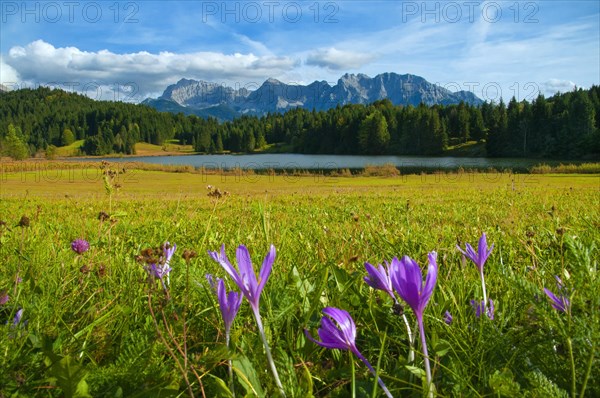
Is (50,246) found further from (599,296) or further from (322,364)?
(599,296)

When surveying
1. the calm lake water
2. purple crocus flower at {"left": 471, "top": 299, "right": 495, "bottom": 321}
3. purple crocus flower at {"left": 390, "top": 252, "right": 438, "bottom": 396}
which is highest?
purple crocus flower at {"left": 390, "top": 252, "right": 438, "bottom": 396}

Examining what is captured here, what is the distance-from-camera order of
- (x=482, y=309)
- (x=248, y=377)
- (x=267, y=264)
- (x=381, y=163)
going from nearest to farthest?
(x=267, y=264) < (x=248, y=377) < (x=482, y=309) < (x=381, y=163)

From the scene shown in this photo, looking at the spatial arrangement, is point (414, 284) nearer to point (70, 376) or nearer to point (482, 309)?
point (482, 309)

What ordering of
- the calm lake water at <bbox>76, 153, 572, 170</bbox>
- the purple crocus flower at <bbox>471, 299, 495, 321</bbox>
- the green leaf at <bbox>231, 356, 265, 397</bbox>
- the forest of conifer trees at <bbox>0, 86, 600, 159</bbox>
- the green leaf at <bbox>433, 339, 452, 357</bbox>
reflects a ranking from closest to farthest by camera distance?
the green leaf at <bbox>231, 356, 265, 397</bbox>
the green leaf at <bbox>433, 339, 452, 357</bbox>
the purple crocus flower at <bbox>471, 299, 495, 321</bbox>
the calm lake water at <bbox>76, 153, 572, 170</bbox>
the forest of conifer trees at <bbox>0, 86, 600, 159</bbox>

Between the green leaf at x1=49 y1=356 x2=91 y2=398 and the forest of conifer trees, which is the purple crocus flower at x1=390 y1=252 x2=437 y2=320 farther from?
the forest of conifer trees

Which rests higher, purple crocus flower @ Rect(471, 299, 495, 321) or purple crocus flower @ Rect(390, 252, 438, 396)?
purple crocus flower @ Rect(390, 252, 438, 396)

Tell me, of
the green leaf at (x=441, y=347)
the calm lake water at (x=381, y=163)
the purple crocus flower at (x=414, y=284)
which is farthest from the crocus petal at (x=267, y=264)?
the calm lake water at (x=381, y=163)

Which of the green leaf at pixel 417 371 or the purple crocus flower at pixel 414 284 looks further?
the green leaf at pixel 417 371

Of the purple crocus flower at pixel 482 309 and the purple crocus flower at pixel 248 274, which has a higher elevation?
the purple crocus flower at pixel 248 274

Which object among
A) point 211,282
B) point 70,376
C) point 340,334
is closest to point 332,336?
point 340,334

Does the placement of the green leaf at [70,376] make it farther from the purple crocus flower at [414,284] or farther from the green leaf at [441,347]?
the green leaf at [441,347]

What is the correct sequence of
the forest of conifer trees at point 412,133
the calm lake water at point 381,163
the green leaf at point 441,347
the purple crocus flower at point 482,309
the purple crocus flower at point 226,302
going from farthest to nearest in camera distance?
the forest of conifer trees at point 412,133
the calm lake water at point 381,163
the purple crocus flower at point 482,309
the green leaf at point 441,347
the purple crocus flower at point 226,302

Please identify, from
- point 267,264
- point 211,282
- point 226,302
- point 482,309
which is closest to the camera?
point 267,264

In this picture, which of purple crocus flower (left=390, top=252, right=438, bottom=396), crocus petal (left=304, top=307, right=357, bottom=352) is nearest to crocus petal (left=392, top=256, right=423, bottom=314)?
purple crocus flower (left=390, top=252, right=438, bottom=396)
